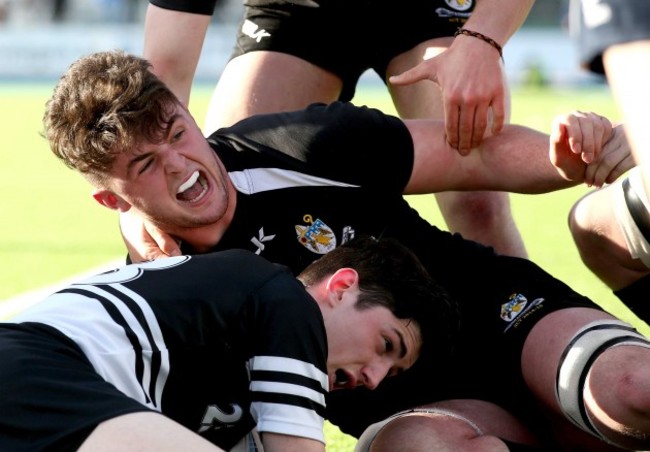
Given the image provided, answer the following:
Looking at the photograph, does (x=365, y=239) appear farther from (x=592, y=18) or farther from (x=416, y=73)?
(x=592, y=18)

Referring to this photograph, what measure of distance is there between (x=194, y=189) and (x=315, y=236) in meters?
0.36

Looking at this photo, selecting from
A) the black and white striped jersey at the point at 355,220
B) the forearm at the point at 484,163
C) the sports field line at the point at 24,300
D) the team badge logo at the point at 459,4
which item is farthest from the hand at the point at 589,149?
the sports field line at the point at 24,300

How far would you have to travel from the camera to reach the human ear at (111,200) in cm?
336

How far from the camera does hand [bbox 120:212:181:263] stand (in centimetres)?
331

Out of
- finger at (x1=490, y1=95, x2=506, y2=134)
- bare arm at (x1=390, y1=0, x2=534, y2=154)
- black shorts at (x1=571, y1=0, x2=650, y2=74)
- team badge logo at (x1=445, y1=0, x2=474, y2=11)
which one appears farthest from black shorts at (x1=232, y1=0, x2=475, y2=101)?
black shorts at (x1=571, y1=0, x2=650, y2=74)

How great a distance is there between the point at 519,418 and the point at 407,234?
24.8 inches

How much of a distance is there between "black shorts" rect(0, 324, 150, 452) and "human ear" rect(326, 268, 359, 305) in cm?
68

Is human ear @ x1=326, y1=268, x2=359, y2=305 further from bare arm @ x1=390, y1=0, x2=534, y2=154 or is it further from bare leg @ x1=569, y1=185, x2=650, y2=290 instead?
bare leg @ x1=569, y1=185, x2=650, y2=290

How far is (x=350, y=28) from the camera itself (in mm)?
4324

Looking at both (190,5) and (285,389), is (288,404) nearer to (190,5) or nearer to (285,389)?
(285,389)

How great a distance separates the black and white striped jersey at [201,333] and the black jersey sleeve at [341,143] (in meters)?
0.71

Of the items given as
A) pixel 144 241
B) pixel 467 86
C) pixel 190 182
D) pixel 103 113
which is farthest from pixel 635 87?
pixel 144 241

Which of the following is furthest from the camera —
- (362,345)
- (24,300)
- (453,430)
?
(24,300)

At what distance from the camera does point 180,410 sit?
8.82 feet
